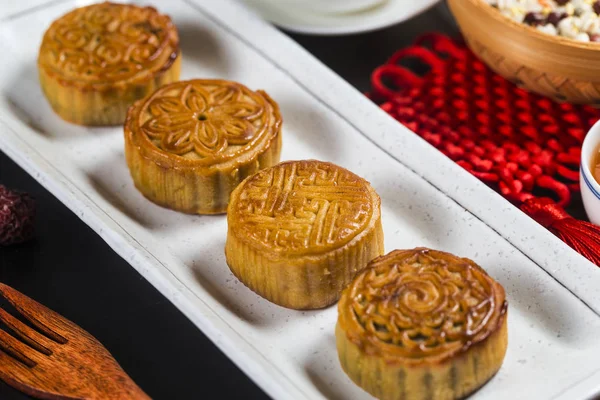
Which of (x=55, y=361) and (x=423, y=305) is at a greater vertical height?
(x=423, y=305)

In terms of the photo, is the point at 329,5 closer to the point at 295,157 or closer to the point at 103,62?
the point at 295,157

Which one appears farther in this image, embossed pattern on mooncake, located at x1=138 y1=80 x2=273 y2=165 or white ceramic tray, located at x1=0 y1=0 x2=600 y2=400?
embossed pattern on mooncake, located at x1=138 y1=80 x2=273 y2=165

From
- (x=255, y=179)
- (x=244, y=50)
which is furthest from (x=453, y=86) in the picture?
(x=255, y=179)

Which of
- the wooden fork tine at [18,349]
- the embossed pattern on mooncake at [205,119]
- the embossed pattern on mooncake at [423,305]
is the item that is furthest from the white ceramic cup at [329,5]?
the wooden fork tine at [18,349]

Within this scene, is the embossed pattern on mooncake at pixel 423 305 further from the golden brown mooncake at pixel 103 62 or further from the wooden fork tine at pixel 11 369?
the golden brown mooncake at pixel 103 62

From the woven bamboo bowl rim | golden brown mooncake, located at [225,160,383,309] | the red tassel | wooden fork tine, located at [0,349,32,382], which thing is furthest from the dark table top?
the woven bamboo bowl rim

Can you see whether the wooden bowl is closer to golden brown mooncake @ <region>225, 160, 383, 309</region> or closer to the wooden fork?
golden brown mooncake @ <region>225, 160, 383, 309</region>

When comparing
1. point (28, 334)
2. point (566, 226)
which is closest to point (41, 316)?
point (28, 334)
